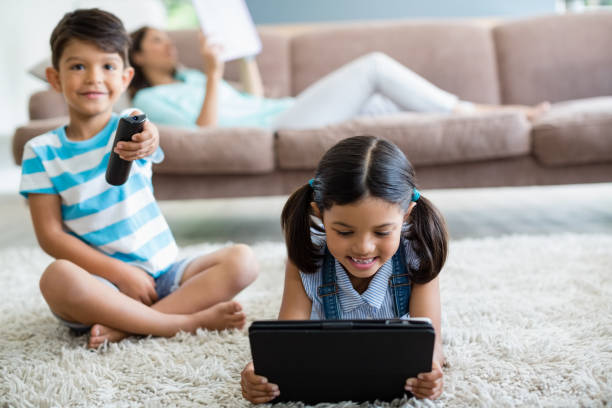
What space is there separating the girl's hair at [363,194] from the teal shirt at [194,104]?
122 cm

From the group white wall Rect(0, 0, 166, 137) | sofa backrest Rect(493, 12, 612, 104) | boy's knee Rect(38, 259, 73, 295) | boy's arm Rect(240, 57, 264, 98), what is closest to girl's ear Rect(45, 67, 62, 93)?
boy's knee Rect(38, 259, 73, 295)

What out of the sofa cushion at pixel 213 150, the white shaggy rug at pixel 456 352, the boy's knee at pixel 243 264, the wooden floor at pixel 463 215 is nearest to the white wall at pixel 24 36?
the wooden floor at pixel 463 215

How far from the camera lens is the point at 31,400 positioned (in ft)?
2.38

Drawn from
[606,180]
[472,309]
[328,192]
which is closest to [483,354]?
[472,309]

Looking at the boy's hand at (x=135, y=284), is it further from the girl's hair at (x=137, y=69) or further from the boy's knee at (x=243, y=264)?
the girl's hair at (x=137, y=69)

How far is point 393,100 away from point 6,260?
1.32 m

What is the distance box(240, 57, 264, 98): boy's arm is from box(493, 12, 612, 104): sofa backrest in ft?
3.44

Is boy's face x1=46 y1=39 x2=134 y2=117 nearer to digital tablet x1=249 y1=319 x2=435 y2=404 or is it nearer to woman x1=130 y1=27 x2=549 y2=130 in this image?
digital tablet x1=249 y1=319 x2=435 y2=404

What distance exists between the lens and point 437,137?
1.66 metres

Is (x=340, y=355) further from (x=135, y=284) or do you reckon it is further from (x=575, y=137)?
(x=575, y=137)

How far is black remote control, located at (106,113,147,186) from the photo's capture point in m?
0.82

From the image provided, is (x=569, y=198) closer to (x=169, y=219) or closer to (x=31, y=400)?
(x=169, y=219)

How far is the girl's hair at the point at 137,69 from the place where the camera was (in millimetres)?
1984

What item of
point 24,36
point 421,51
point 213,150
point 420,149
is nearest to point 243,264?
point 213,150
